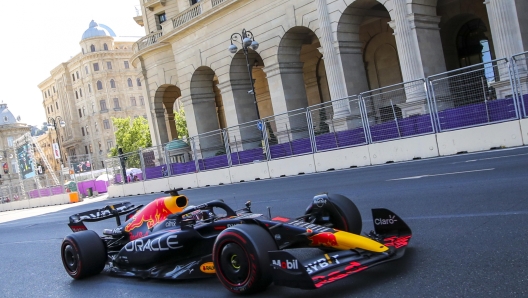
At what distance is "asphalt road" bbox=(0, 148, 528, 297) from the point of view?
13.3 ft

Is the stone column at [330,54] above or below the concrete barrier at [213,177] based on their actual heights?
above

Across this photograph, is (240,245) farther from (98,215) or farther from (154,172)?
(154,172)

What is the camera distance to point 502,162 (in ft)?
35.4

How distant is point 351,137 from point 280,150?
3.72 metres

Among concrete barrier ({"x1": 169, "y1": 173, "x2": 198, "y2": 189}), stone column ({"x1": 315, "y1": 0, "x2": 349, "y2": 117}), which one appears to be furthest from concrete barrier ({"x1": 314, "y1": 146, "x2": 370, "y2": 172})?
concrete barrier ({"x1": 169, "y1": 173, "x2": 198, "y2": 189})

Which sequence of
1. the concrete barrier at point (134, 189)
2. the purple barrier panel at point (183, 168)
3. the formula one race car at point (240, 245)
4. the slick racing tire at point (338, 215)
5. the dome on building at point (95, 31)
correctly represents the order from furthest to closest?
the dome on building at point (95, 31), the concrete barrier at point (134, 189), the purple barrier panel at point (183, 168), the slick racing tire at point (338, 215), the formula one race car at point (240, 245)

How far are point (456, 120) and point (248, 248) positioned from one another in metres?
13.2

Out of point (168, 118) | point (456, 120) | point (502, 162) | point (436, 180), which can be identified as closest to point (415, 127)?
point (456, 120)

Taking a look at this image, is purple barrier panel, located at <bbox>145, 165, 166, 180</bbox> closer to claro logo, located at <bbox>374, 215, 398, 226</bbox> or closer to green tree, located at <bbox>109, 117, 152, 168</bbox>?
claro logo, located at <bbox>374, 215, 398, 226</bbox>

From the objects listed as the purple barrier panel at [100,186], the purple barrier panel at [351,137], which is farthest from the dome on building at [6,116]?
the purple barrier panel at [351,137]

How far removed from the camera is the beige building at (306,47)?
77.8 ft

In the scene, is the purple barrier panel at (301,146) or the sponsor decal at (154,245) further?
the purple barrier panel at (301,146)

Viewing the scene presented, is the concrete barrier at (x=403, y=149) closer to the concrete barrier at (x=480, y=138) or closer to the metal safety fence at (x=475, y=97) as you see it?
the concrete barrier at (x=480, y=138)

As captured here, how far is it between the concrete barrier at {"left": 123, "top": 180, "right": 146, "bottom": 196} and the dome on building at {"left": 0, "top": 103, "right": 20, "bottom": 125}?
9388cm
